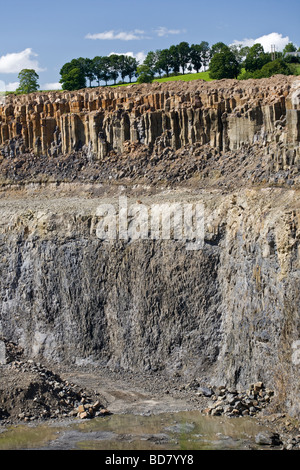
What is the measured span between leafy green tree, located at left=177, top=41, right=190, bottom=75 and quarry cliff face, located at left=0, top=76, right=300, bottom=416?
109 feet

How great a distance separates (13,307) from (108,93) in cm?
1630

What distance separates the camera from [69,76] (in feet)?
241

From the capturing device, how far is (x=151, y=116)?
138ft

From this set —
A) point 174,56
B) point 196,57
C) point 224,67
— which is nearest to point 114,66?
point 174,56

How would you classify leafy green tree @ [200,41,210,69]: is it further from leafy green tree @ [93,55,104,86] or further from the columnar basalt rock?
the columnar basalt rock

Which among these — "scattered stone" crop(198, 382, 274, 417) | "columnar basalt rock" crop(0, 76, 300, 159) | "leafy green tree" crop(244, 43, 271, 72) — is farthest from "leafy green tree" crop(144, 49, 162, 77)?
"scattered stone" crop(198, 382, 274, 417)

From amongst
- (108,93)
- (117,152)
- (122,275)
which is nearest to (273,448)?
(122,275)

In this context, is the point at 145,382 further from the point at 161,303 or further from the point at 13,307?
the point at 13,307

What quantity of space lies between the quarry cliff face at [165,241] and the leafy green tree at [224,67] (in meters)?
18.8

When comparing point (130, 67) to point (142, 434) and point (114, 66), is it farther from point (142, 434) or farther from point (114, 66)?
point (142, 434)

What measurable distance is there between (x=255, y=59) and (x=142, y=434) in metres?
46.8

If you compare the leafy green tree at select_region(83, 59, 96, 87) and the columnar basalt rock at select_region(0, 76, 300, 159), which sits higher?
the leafy green tree at select_region(83, 59, 96, 87)

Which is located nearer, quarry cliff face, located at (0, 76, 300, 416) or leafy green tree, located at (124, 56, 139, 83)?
quarry cliff face, located at (0, 76, 300, 416)

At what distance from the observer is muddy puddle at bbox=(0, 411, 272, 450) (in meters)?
24.5
